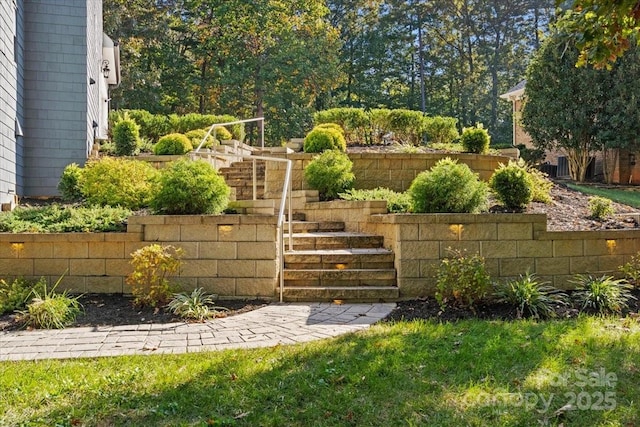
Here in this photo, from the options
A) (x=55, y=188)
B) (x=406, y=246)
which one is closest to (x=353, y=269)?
(x=406, y=246)

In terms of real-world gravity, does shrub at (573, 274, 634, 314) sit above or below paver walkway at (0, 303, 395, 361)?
above

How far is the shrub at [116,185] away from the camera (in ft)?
21.5

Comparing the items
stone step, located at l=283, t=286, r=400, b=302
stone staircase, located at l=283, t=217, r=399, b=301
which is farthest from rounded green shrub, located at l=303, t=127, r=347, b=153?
stone step, located at l=283, t=286, r=400, b=302

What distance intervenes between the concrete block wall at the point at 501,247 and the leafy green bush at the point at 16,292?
3.87m

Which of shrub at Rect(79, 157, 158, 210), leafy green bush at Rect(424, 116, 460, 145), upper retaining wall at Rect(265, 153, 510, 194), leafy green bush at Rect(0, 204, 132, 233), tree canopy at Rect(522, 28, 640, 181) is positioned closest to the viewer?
leafy green bush at Rect(0, 204, 132, 233)

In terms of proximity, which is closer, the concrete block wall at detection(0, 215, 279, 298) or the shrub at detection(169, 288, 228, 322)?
the shrub at detection(169, 288, 228, 322)

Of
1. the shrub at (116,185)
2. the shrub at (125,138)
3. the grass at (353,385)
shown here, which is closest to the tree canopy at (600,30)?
the grass at (353,385)

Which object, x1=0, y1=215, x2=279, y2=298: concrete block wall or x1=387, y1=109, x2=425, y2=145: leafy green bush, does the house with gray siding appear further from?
x1=387, y1=109, x2=425, y2=145: leafy green bush

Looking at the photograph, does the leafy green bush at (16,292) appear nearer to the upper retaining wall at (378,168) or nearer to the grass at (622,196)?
the upper retaining wall at (378,168)

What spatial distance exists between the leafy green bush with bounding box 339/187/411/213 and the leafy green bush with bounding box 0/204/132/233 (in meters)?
3.18

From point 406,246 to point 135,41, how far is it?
19827 millimetres

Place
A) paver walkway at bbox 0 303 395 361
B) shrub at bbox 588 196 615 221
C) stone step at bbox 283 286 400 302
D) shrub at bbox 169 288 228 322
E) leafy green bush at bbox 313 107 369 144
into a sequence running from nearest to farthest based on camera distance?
paver walkway at bbox 0 303 395 361 → shrub at bbox 169 288 228 322 → stone step at bbox 283 286 400 302 → shrub at bbox 588 196 615 221 → leafy green bush at bbox 313 107 369 144

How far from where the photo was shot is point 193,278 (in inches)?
215

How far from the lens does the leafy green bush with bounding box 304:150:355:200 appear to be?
25.8 feet
